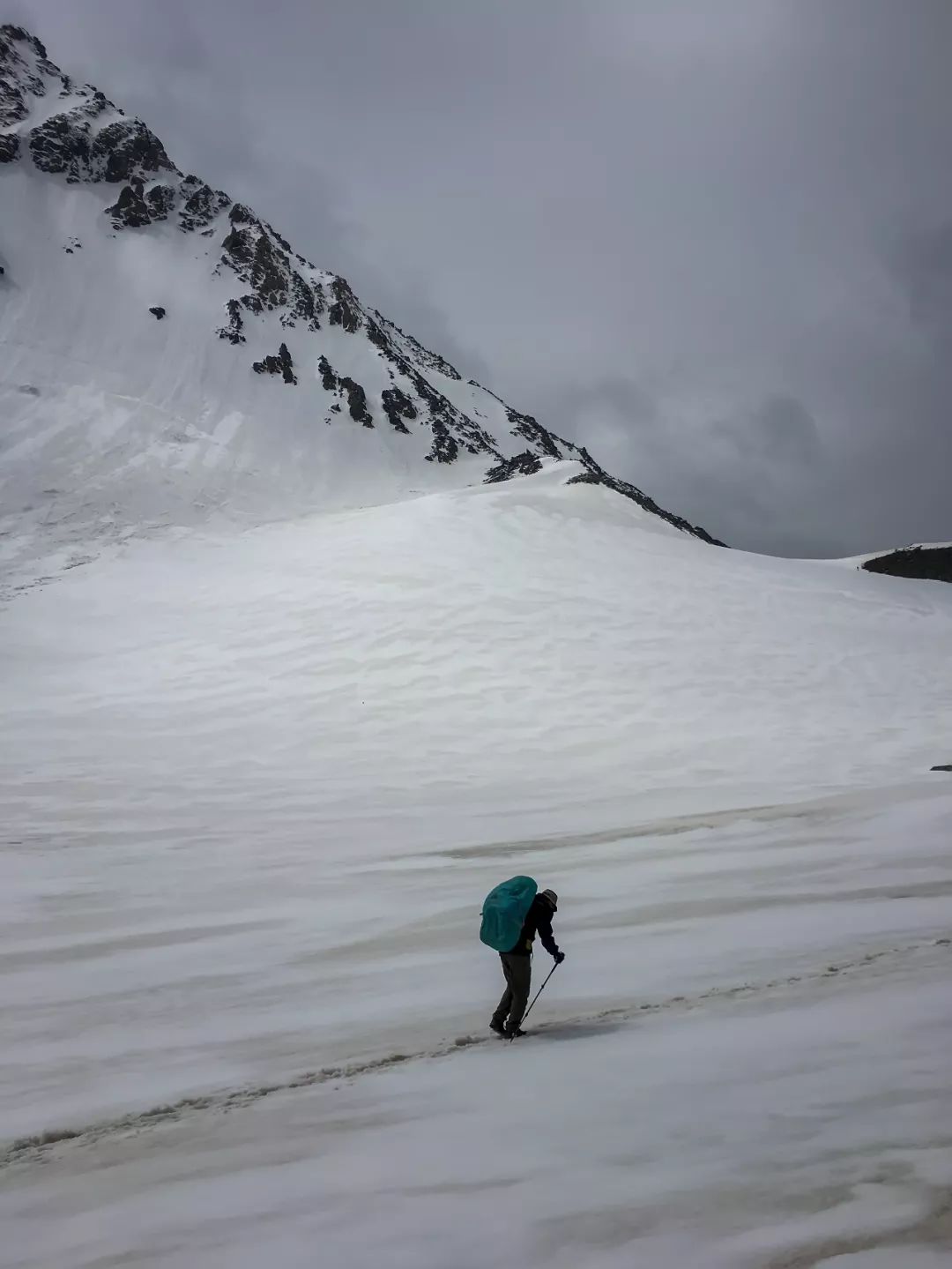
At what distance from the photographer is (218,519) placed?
165ft

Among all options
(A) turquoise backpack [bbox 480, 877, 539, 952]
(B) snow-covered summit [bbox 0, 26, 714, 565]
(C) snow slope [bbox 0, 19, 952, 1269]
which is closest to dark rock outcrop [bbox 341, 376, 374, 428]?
(B) snow-covered summit [bbox 0, 26, 714, 565]

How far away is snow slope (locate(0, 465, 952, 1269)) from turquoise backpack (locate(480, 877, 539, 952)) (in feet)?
2.39

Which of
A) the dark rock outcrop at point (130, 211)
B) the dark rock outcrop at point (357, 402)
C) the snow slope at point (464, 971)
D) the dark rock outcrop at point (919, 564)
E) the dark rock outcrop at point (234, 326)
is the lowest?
the snow slope at point (464, 971)

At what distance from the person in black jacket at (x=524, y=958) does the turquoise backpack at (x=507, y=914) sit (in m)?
0.06

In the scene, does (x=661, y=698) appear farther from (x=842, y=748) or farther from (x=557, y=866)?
(x=557, y=866)

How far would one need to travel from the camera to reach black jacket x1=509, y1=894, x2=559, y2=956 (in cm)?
527

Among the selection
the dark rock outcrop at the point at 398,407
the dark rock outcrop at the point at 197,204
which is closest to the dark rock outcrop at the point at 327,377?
Result: the dark rock outcrop at the point at 398,407

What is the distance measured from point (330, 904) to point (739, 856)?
505cm

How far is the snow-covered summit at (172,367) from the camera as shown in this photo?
177ft

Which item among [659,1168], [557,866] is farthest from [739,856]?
[659,1168]

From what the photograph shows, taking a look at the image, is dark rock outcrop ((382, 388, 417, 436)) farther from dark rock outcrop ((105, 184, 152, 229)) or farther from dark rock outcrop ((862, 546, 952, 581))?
dark rock outcrop ((862, 546, 952, 581))

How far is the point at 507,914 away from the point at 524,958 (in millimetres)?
368

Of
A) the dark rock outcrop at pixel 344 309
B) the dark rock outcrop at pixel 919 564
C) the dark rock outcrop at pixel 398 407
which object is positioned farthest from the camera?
the dark rock outcrop at pixel 344 309

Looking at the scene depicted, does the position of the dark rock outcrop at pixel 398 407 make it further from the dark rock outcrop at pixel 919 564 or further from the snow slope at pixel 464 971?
the snow slope at pixel 464 971
